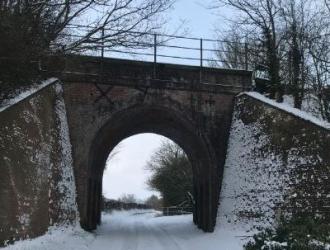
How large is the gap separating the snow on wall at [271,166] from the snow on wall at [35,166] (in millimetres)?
6351

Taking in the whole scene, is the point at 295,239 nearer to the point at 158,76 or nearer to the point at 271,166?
the point at 271,166

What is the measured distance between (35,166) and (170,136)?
12.0 meters

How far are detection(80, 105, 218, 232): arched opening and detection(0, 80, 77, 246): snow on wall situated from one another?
1.89 m

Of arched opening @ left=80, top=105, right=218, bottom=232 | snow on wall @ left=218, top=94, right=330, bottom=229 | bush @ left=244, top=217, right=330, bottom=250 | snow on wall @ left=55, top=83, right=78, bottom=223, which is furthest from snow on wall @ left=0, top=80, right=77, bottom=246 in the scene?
snow on wall @ left=218, top=94, right=330, bottom=229

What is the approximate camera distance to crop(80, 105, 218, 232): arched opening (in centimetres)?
2091

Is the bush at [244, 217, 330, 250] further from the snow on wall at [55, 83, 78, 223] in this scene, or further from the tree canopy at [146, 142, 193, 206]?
the tree canopy at [146, 142, 193, 206]

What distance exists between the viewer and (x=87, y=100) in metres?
20.7

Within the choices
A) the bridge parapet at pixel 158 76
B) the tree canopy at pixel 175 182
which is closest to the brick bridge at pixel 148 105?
the bridge parapet at pixel 158 76

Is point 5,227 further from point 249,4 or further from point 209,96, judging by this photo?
point 249,4

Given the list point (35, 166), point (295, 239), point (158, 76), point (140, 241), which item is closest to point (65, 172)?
point (35, 166)

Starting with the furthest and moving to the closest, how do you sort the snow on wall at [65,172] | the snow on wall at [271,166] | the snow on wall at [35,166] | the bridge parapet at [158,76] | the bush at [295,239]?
1. the bridge parapet at [158,76]
2. the snow on wall at [65,172]
3. the snow on wall at [271,166]
4. the snow on wall at [35,166]
5. the bush at [295,239]

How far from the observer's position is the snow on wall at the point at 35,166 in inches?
491

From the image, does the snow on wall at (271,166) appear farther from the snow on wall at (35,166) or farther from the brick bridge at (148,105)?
the snow on wall at (35,166)

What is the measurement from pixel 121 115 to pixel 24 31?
9.64 meters
